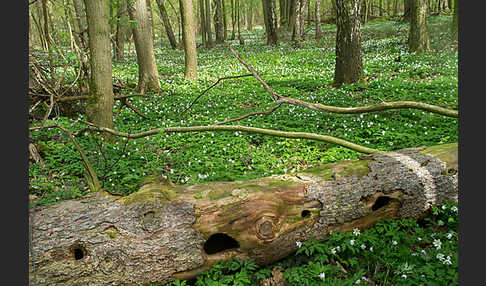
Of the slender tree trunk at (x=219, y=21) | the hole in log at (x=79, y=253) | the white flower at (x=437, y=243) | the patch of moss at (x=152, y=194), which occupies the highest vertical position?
the slender tree trunk at (x=219, y=21)

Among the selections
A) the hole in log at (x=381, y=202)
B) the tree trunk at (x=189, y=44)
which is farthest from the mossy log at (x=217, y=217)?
the tree trunk at (x=189, y=44)

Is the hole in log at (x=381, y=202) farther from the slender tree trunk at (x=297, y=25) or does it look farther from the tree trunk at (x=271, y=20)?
the tree trunk at (x=271, y=20)

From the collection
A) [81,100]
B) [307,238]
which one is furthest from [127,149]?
[307,238]

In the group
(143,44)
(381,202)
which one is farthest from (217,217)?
(143,44)

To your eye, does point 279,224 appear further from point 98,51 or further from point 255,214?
point 98,51

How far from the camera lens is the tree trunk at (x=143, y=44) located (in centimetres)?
1010

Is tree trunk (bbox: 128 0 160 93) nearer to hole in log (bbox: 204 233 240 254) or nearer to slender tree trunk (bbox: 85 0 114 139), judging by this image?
slender tree trunk (bbox: 85 0 114 139)

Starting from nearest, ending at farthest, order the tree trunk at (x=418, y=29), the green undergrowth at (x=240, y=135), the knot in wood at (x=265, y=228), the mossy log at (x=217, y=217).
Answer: the mossy log at (x=217, y=217) → the knot in wood at (x=265, y=228) → the green undergrowth at (x=240, y=135) → the tree trunk at (x=418, y=29)

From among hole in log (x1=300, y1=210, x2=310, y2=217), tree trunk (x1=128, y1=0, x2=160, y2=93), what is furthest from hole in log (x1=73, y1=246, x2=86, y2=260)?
tree trunk (x1=128, y1=0, x2=160, y2=93)

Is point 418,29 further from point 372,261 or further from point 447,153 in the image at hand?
point 372,261

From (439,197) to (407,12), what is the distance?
83.6 ft

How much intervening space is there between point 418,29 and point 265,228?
44.0 ft

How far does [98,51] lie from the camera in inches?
214

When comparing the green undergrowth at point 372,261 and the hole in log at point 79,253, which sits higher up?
the hole in log at point 79,253
